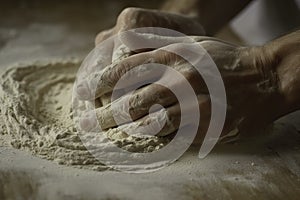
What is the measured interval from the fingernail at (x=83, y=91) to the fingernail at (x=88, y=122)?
1.5 inches

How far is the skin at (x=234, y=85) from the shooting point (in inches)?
35.6

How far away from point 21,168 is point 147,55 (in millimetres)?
304

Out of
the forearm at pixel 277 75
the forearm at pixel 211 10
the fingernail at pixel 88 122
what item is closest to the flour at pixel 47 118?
the fingernail at pixel 88 122

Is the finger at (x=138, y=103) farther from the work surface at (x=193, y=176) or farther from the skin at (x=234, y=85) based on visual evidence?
the work surface at (x=193, y=176)

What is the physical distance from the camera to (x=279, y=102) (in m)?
0.93

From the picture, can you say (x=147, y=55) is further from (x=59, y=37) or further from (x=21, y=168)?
(x=59, y=37)

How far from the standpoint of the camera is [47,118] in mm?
1032

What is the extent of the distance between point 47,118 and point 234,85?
0.39 m

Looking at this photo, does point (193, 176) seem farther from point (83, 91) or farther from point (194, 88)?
point (83, 91)

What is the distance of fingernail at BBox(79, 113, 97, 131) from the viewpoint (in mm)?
946

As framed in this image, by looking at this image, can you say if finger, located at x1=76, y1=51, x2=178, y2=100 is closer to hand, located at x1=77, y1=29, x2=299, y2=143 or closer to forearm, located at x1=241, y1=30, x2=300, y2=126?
hand, located at x1=77, y1=29, x2=299, y2=143

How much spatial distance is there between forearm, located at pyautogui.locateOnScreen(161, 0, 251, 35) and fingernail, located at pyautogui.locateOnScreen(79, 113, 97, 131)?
53cm

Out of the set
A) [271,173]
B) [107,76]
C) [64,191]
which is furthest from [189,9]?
[64,191]

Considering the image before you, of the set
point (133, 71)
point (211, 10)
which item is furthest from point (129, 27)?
point (211, 10)
